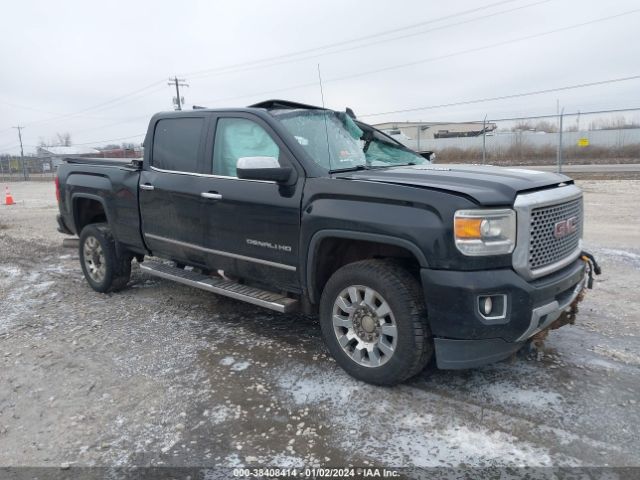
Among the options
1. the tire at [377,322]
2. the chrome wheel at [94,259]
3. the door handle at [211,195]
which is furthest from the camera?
the chrome wheel at [94,259]

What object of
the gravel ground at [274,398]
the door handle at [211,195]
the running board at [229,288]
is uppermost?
the door handle at [211,195]

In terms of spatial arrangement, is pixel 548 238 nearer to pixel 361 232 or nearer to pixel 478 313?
pixel 478 313

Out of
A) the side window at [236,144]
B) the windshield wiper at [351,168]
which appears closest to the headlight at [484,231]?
the windshield wiper at [351,168]

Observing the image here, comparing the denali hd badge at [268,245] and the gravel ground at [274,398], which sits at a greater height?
the denali hd badge at [268,245]

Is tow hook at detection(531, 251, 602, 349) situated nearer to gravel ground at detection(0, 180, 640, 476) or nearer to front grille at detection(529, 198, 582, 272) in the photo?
gravel ground at detection(0, 180, 640, 476)

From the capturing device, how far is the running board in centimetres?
414

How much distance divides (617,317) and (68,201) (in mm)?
6190

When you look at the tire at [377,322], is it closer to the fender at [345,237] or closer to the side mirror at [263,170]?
the fender at [345,237]

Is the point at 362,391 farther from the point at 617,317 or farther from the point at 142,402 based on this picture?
the point at 617,317

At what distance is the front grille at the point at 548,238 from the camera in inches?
128

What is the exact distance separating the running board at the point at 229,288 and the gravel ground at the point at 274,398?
17.4 inches

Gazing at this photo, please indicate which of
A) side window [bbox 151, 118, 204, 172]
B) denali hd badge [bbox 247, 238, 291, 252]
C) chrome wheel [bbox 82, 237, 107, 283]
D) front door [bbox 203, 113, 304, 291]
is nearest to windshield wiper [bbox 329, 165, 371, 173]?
front door [bbox 203, 113, 304, 291]

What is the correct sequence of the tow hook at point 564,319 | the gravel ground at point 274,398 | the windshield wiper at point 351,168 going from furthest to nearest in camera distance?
the windshield wiper at point 351,168 < the tow hook at point 564,319 < the gravel ground at point 274,398

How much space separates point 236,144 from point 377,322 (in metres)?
2.04
